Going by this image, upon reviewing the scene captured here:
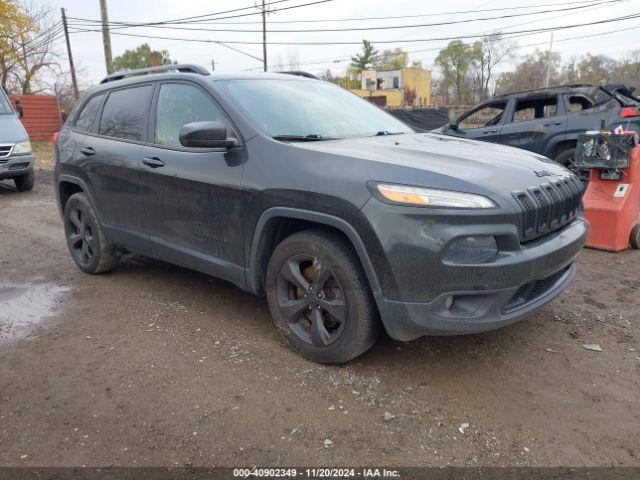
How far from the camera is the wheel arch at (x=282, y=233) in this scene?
2699 mm

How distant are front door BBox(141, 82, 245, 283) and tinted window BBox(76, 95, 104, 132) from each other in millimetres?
1048

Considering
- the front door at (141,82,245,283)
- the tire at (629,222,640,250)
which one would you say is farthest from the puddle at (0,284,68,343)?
the tire at (629,222,640,250)

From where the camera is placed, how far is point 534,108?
8438 millimetres

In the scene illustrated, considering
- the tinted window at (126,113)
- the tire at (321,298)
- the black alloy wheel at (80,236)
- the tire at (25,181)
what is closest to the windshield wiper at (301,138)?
the tire at (321,298)

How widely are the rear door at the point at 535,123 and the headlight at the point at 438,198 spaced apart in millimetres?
6039

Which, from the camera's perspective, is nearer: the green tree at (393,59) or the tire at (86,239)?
the tire at (86,239)

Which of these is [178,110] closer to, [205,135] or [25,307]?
[205,135]

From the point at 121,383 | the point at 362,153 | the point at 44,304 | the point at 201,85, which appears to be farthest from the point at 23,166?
the point at 362,153

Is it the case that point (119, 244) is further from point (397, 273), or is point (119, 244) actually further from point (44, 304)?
point (397, 273)

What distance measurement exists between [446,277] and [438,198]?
0.39 meters

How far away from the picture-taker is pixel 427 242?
249 cm

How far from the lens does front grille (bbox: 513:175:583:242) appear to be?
2.66 m

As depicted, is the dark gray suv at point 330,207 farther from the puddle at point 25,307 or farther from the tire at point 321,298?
the puddle at point 25,307

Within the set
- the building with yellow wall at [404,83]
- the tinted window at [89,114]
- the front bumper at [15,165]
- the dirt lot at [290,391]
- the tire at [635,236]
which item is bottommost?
the dirt lot at [290,391]
